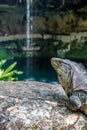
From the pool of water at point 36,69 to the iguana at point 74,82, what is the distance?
13.4m

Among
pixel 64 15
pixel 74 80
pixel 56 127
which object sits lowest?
pixel 64 15

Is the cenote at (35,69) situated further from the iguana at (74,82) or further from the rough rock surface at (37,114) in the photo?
the iguana at (74,82)

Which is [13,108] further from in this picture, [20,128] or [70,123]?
[70,123]

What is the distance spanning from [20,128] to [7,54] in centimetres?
1846

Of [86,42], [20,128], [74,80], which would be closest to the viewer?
[20,128]

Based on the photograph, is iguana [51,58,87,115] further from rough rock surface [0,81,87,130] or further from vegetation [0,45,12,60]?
vegetation [0,45,12,60]

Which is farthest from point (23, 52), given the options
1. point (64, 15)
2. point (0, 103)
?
point (0, 103)

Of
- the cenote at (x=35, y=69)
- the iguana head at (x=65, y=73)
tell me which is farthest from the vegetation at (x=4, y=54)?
the iguana head at (x=65, y=73)

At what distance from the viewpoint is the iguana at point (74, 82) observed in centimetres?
358

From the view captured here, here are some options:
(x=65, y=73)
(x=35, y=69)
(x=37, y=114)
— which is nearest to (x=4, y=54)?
(x=35, y=69)

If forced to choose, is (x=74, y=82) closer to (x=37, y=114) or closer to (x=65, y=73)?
(x=65, y=73)

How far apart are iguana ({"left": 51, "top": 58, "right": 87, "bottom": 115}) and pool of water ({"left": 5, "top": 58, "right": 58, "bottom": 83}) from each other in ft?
43.8

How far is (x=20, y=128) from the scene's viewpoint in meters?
3.51

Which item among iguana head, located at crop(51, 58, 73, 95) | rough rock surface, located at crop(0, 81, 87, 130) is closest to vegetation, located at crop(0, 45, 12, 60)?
rough rock surface, located at crop(0, 81, 87, 130)
